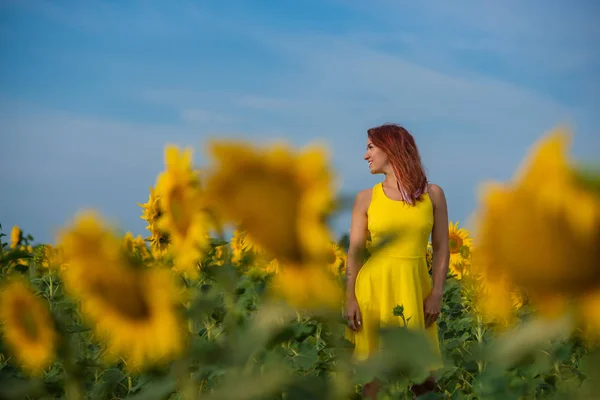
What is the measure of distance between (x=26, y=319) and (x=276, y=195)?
3.57 feet

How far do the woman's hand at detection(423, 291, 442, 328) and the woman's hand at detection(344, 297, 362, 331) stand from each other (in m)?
0.45

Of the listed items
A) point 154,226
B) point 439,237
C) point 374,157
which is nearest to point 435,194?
point 439,237

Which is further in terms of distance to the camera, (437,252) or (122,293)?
(437,252)

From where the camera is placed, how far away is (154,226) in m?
1.96

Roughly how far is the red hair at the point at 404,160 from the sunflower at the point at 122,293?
1.67m

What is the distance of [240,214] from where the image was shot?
0.60 metres

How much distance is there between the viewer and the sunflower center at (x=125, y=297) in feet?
2.71

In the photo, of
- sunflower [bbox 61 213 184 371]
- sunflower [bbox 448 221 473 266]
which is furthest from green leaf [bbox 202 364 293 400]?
Result: sunflower [bbox 448 221 473 266]

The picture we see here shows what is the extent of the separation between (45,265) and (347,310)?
13.3 feet

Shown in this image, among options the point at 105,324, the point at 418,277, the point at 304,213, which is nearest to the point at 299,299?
the point at 304,213

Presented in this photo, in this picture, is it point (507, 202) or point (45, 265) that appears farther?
point (45, 265)

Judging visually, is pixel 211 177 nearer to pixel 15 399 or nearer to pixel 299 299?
pixel 299 299

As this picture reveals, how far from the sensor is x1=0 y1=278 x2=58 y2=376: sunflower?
133 cm

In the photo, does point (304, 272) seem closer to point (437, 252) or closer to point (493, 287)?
point (493, 287)
